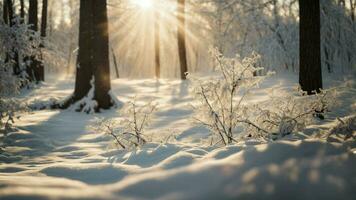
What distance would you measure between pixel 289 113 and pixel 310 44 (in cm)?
280

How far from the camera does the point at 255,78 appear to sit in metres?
4.47

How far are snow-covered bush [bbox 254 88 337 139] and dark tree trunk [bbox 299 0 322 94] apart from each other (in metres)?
2.08

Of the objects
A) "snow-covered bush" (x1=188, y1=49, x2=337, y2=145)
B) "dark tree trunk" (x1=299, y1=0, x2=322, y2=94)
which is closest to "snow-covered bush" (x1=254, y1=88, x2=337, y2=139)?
"snow-covered bush" (x1=188, y1=49, x2=337, y2=145)

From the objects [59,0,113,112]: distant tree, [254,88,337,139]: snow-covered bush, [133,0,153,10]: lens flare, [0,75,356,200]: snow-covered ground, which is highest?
[133,0,153,10]: lens flare

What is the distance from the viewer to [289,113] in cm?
446

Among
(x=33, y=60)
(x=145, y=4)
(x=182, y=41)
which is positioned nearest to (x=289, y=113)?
(x=182, y=41)

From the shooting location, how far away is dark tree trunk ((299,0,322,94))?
6.61m

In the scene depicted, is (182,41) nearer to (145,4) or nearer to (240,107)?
(145,4)

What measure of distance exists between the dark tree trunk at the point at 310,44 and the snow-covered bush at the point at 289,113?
208cm

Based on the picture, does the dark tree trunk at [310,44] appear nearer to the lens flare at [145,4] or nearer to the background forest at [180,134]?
the background forest at [180,134]

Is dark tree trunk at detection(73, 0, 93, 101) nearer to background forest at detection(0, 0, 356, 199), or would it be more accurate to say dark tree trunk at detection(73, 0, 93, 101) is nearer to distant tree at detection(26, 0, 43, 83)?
background forest at detection(0, 0, 356, 199)

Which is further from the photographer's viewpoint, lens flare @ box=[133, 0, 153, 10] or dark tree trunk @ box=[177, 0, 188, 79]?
lens flare @ box=[133, 0, 153, 10]

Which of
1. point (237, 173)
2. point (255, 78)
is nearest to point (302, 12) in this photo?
point (255, 78)

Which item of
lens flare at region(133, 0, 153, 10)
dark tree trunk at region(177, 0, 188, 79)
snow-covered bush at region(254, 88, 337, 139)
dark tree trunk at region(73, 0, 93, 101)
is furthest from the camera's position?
lens flare at region(133, 0, 153, 10)
